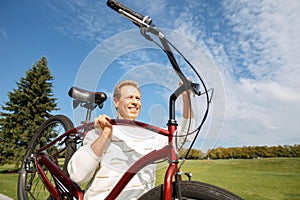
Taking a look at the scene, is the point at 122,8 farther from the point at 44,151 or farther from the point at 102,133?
the point at 44,151

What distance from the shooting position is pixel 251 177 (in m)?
9.91

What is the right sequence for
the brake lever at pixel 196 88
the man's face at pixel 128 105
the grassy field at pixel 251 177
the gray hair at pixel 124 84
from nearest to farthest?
the brake lever at pixel 196 88 < the gray hair at pixel 124 84 < the man's face at pixel 128 105 < the grassy field at pixel 251 177

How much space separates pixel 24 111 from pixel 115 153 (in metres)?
18.3

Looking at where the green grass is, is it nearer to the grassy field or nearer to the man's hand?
the grassy field

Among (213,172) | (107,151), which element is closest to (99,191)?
(107,151)

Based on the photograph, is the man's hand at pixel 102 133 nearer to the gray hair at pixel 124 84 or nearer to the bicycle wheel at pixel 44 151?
the gray hair at pixel 124 84

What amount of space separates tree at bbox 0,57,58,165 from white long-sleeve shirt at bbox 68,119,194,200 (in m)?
17.0

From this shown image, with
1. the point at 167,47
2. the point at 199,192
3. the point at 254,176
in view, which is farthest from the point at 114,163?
the point at 254,176

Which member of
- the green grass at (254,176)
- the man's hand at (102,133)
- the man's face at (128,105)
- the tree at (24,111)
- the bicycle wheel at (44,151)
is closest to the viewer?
the man's hand at (102,133)

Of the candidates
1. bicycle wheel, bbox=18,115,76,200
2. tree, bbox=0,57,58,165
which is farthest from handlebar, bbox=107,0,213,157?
tree, bbox=0,57,58,165

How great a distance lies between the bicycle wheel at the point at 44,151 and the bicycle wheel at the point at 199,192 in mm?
1527

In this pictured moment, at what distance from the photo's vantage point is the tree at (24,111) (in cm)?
1695

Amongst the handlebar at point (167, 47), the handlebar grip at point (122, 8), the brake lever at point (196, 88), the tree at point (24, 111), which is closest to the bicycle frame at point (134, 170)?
the handlebar at point (167, 47)

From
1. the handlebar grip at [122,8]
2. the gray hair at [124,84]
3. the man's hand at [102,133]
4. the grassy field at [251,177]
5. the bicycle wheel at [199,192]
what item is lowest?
the bicycle wheel at [199,192]
